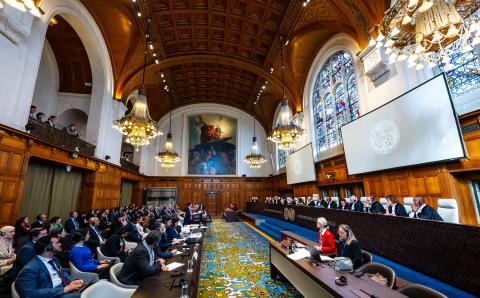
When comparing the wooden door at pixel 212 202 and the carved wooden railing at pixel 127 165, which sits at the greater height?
the carved wooden railing at pixel 127 165

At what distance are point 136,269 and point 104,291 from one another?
611 millimetres

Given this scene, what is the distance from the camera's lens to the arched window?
9133 millimetres

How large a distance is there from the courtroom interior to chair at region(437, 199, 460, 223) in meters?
0.03

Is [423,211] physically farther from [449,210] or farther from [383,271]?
[383,271]

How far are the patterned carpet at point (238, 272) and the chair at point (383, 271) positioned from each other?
147 cm

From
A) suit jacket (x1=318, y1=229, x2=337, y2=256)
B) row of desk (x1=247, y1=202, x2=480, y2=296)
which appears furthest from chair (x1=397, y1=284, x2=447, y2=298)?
suit jacket (x1=318, y1=229, x2=337, y2=256)

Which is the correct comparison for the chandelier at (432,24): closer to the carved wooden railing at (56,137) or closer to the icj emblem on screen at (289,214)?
the icj emblem on screen at (289,214)

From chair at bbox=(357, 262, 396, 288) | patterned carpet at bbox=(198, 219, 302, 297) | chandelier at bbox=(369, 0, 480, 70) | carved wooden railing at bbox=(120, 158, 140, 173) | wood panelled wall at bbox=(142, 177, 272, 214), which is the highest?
chandelier at bbox=(369, 0, 480, 70)

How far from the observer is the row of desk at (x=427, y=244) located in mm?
2564

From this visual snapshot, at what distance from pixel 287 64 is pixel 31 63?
418 inches

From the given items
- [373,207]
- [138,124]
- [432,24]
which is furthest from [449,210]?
[138,124]

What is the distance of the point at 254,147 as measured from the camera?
1376 cm

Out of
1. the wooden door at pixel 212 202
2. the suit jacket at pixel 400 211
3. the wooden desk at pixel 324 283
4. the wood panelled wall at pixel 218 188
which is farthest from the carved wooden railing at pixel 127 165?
the suit jacket at pixel 400 211

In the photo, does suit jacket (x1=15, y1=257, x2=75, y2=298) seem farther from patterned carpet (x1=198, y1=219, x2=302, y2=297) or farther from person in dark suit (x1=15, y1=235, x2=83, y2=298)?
patterned carpet (x1=198, y1=219, x2=302, y2=297)
